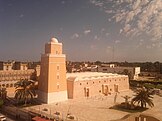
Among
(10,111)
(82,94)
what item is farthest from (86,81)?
(10,111)

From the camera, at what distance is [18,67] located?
5878cm

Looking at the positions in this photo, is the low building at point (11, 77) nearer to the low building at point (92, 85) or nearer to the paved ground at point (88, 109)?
the low building at point (92, 85)

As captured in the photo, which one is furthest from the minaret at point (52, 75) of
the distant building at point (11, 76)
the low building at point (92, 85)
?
the distant building at point (11, 76)

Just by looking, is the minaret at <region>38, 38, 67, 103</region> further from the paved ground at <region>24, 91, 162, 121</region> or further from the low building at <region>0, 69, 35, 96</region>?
the low building at <region>0, 69, 35, 96</region>

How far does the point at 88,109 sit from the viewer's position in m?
27.0

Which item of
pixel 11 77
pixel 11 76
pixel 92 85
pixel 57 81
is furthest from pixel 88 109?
pixel 11 76

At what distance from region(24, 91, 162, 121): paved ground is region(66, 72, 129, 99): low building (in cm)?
223

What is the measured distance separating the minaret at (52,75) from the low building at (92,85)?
5.07 ft

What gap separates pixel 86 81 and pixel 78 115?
39.7ft

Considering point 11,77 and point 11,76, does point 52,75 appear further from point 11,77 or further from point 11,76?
point 11,76

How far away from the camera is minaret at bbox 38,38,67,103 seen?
31.1 metres

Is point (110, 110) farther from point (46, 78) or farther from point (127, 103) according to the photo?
point (46, 78)

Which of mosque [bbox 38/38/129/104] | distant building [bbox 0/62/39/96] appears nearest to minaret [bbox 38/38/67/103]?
mosque [bbox 38/38/129/104]

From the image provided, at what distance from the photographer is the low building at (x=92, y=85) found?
34031 mm
